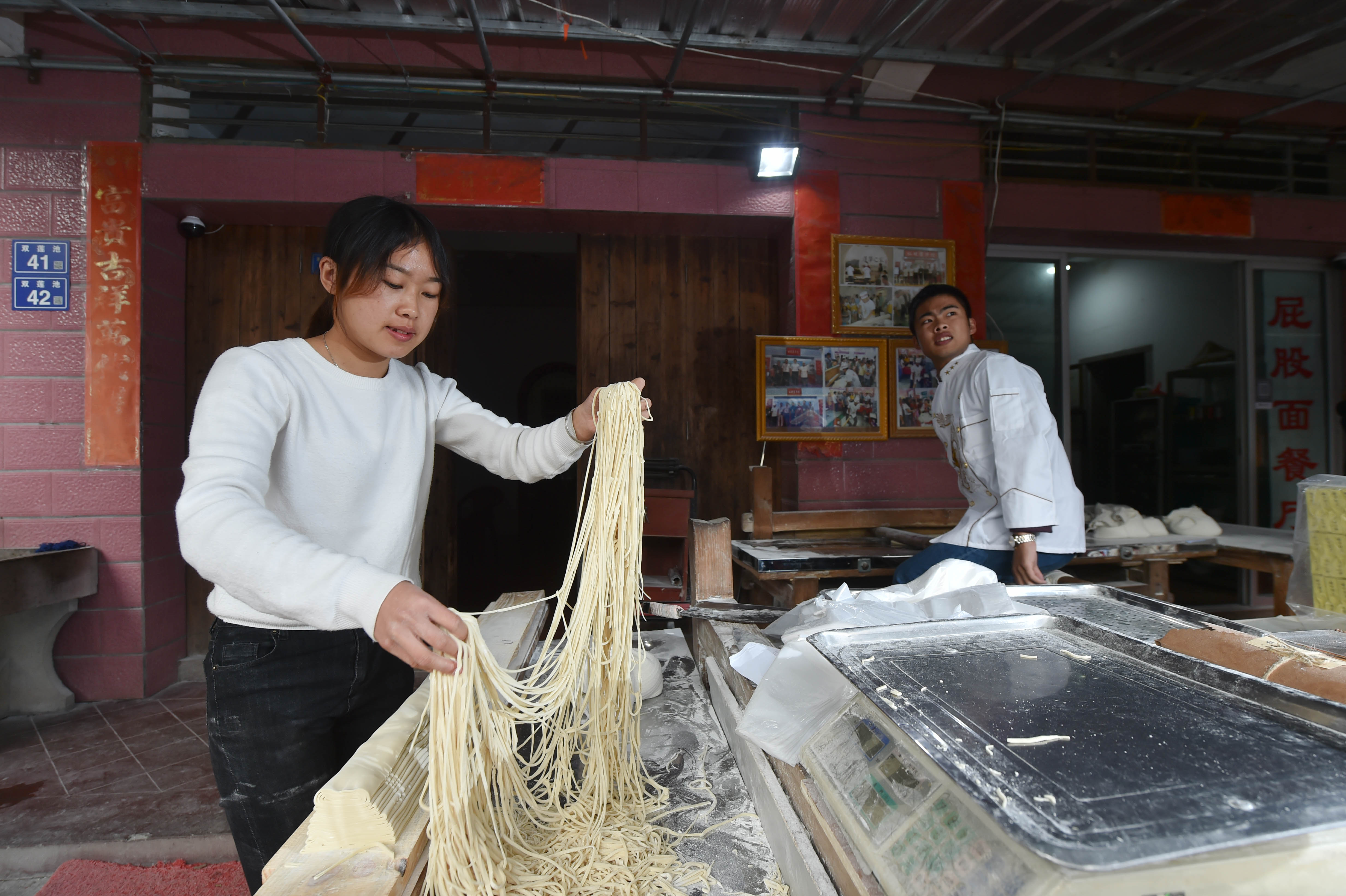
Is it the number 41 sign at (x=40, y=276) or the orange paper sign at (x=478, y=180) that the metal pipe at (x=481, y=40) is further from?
the number 41 sign at (x=40, y=276)

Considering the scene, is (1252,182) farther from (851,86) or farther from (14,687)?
(14,687)

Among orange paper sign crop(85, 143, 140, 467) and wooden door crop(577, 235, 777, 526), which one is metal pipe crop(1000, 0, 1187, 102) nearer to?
wooden door crop(577, 235, 777, 526)

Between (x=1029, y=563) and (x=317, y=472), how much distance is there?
2353mm

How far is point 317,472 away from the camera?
1.28 m

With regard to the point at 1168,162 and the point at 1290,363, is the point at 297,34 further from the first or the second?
the point at 1290,363

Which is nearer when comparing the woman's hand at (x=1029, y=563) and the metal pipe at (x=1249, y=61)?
the woman's hand at (x=1029, y=563)

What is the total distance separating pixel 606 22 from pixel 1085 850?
4.29m

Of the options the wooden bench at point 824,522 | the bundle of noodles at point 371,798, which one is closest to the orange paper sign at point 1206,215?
the wooden bench at point 824,522

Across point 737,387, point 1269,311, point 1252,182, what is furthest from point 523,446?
point 1269,311

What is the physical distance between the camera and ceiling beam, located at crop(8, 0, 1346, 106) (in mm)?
3291

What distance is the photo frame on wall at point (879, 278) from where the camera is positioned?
4.12 metres

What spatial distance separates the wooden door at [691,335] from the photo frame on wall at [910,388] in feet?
2.97

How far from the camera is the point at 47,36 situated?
3627mm

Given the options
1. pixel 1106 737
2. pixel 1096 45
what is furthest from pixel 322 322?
pixel 1096 45
